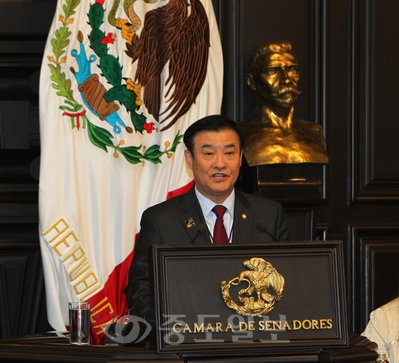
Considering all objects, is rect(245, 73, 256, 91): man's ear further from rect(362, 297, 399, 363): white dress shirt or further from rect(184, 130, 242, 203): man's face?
rect(362, 297, 399, 363): white dress shirt

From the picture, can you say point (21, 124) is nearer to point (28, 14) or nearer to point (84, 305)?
point (28, 14)

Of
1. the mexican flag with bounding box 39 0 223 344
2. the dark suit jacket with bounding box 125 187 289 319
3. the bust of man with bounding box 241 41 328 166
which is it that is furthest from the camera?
the bust of man with bounding box 241 41 328 166

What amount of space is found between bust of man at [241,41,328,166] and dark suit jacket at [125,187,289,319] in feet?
4.10

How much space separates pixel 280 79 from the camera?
14.9 ft

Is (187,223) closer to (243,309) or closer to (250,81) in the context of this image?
(243,309)

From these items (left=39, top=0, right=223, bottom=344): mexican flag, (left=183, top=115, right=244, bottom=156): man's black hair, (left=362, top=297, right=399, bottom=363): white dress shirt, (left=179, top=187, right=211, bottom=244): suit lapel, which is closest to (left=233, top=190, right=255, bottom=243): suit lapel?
(left=179, top=187, right=211, bottom=244): suit lapel

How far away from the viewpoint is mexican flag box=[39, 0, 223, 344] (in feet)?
13.7

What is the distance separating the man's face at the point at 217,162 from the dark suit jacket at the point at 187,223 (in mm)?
78

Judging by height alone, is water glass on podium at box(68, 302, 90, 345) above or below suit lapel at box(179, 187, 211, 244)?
below

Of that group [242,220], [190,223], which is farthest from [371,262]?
[190,223]

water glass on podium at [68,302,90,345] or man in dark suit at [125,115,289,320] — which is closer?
water glass on podium at [68,302,90,345]

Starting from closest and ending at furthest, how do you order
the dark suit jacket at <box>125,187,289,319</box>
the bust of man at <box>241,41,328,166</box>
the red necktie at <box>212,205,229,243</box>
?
the dark suit jacket at <box>125,187,289,319</box> < the red necktie at <box>212,205,229,243</box> < the bust of man at <box>241,41,328,166</box>

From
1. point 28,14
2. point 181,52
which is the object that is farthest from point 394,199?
point 28,14

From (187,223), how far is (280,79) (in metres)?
→ 1.72
